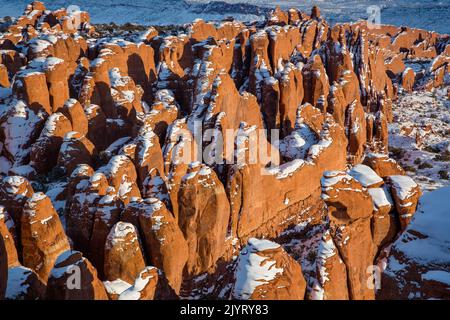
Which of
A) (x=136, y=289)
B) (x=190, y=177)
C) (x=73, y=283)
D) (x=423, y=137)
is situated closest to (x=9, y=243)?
(x=73, y=283)

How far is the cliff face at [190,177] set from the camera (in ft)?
42.8

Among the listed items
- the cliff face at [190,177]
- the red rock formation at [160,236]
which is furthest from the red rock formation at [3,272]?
the red rock formation at [160,236]

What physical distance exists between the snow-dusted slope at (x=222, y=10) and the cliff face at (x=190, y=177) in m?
68.4

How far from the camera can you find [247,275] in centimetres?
1034

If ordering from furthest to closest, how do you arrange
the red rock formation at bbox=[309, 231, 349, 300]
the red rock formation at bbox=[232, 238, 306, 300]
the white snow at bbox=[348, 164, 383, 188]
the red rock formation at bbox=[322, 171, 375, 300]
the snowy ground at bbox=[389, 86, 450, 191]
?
the snowy ground at bbox=[389, 86, 450, 191]
the white snow at bbox=[348, 164, 383, 188]
the red rock formation at bbox=[322, 171, 375, 300]
the red rock formation at bbox=[309, 231, 349, 300]
the red rock formation at bbox=[232, 238, 306, 300]

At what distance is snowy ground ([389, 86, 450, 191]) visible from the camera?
32.5 meters

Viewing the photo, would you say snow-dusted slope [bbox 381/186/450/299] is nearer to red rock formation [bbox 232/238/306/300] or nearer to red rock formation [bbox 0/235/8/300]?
red rock formation [bbox 232/238/306/300]

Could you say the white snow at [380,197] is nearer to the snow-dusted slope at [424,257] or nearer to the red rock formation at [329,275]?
the snow-dusted slope at [424,257]

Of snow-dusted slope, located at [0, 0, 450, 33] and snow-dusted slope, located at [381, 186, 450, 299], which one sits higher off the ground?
snow-dusted slope, located at [0, 0, 450, 33]

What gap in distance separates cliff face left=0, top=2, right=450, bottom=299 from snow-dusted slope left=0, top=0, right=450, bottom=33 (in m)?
68.4

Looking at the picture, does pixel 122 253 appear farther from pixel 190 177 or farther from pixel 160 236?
pixel 190 177

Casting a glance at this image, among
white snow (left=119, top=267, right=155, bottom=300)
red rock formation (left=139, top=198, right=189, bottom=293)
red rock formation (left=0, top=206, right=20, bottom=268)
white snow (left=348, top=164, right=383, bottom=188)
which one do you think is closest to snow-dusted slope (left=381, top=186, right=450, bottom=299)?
white snow (left=348, top=164, right=383, bottom=188)
